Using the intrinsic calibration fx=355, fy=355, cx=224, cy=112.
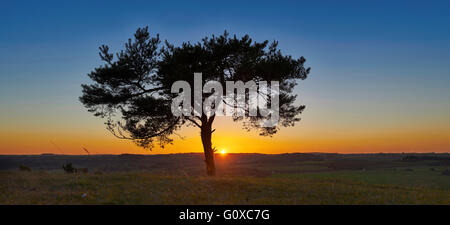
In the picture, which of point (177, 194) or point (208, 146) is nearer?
point (177, 194)

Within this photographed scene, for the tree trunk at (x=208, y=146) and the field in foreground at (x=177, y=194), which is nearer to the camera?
the field in foreground at (x=177, y=194)

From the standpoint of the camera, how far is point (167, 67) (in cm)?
2278

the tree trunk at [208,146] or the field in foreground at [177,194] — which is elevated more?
the tree trunk at [208,146]

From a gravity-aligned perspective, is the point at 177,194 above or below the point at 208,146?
below

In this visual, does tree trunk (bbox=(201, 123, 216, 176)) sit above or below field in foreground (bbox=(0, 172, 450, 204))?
above

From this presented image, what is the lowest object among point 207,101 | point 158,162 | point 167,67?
point 158,162

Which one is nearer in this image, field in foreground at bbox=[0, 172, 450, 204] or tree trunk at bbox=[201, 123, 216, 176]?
field in foreground at bbox=[0, 172, 450, 204]

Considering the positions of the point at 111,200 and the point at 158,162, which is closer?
the point at 111,200
